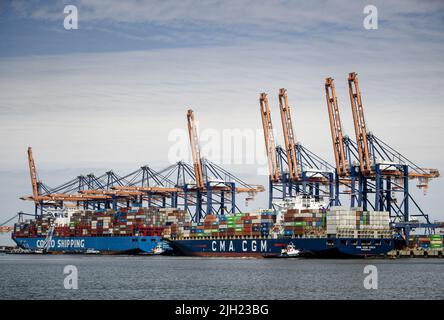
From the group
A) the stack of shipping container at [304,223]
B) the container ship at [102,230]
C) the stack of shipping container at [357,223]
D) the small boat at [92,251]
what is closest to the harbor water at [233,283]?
the stack of shipping container at [357,223]

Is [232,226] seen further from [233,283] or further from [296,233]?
[233,283]

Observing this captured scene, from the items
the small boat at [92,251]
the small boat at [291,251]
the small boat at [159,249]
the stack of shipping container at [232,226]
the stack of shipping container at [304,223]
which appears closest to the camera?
the small boat at [291,251]

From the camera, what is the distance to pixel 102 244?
177500 millimetres

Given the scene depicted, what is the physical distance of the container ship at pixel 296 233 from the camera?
404 feet

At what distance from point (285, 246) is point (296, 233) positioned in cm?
278

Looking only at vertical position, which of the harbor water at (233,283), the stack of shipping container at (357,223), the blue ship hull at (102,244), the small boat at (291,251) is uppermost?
the stack of shipping container at (357,223)

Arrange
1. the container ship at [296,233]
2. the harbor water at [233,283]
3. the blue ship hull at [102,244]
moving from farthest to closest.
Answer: the blue ship hull at [102,244]
the container ship at [296,233]
the harbor water at [233,283]

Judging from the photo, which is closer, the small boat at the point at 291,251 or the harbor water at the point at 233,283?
the harbor water at the point at 233,283

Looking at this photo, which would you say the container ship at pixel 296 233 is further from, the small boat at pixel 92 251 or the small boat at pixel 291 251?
the small boat at pixel 92 251

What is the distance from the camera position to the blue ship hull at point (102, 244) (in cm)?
16775

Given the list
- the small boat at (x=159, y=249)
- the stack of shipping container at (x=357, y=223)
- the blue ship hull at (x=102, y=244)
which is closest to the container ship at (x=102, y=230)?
the blue ship hull at (x=102, y=244)

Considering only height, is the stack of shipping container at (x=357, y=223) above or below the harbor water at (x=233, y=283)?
above

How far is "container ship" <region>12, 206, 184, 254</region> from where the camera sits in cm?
16688
